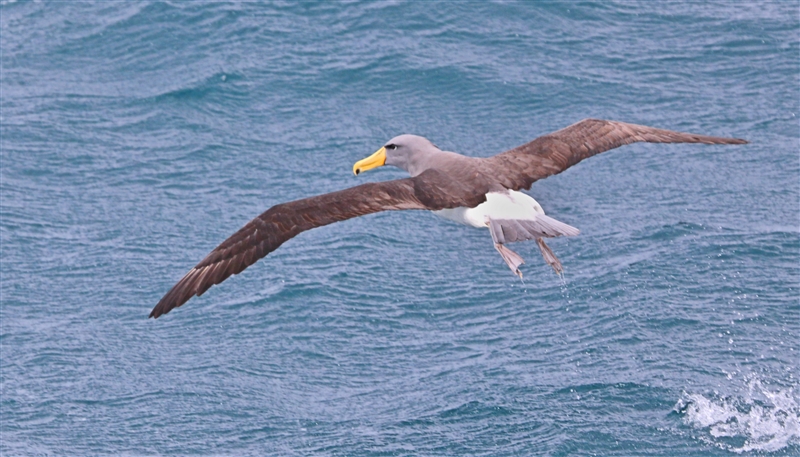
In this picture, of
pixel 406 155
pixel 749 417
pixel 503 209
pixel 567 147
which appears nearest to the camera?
pixel 503 209

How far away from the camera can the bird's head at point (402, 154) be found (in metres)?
14.5

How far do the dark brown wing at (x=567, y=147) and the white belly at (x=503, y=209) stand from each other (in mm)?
278

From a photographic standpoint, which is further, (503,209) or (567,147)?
(567,147)

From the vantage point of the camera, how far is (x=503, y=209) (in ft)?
43.2

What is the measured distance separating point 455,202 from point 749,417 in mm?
5319

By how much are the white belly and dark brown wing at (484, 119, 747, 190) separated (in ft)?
0.91

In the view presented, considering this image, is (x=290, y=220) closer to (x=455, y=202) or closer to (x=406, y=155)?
(x=455, y=202)

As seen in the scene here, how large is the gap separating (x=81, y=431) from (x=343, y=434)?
3.57 meters

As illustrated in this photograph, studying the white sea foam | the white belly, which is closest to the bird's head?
the white belly

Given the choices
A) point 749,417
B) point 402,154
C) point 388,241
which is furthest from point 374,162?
point 388,241

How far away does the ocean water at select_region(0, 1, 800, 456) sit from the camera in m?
16.9

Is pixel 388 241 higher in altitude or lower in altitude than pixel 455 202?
lower

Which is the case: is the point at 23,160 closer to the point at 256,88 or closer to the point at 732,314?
the point at 256,88

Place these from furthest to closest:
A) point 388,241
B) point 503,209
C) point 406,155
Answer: point 388,241 < point 406,155 < point 503,209
